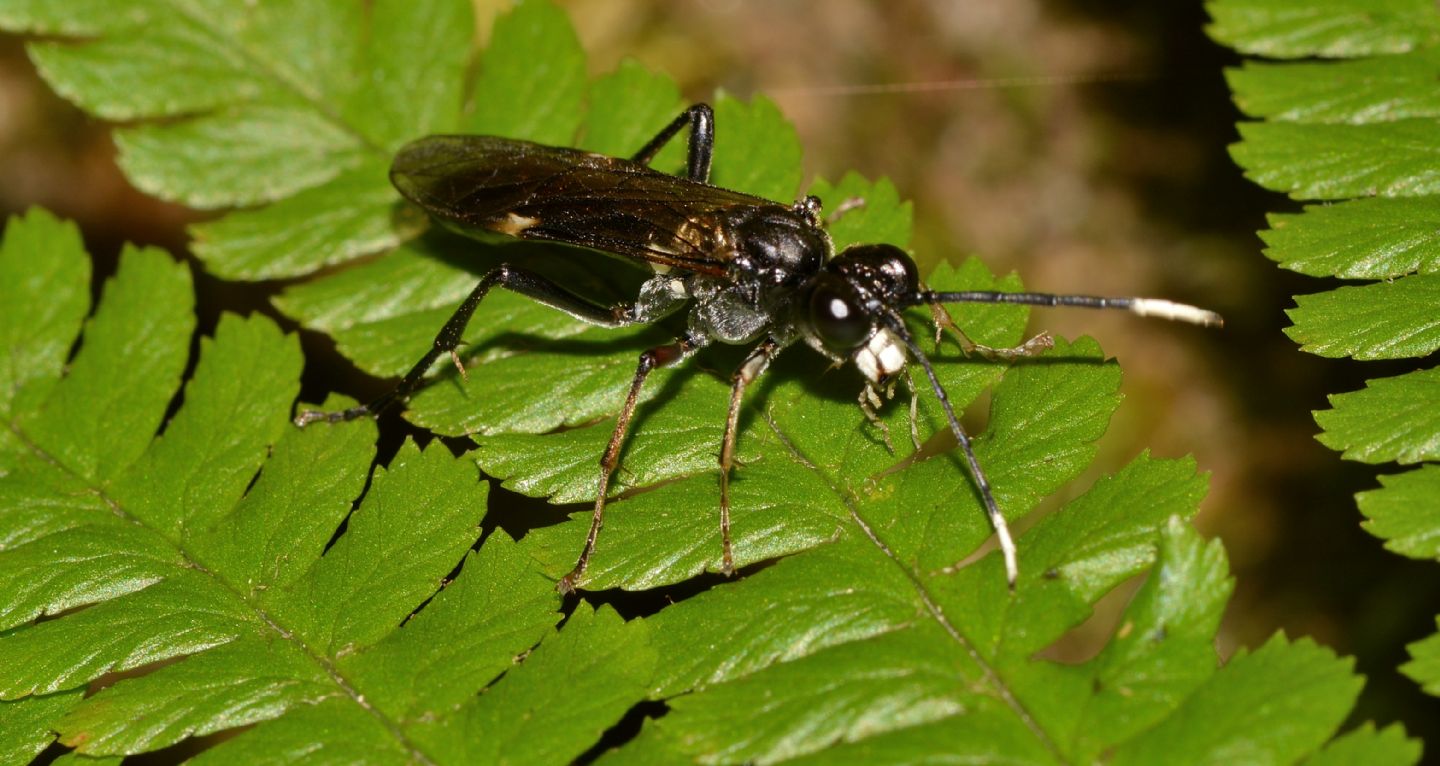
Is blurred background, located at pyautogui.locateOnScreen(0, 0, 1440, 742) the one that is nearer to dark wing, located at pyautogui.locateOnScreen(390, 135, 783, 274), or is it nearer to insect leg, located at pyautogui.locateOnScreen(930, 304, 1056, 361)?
dark wing, located at pyautogui.locateOnScreen(390, 135, 783, 274)

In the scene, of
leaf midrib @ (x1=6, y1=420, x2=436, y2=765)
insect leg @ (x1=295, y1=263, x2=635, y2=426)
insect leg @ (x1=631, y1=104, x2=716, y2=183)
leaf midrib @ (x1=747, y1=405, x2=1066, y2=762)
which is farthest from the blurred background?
leaf midrib @ (x1=747, y1=405, x2=1066, y2=762)

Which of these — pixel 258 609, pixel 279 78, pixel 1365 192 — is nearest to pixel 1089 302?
pixel 1365 192

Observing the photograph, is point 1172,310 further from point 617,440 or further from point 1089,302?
point 617,440

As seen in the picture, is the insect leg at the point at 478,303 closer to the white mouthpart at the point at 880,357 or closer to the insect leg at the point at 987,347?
the white mouthpart at the point at 880,357

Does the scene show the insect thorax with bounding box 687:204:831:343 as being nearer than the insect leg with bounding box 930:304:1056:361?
No

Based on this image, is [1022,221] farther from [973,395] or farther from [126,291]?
[126,291]
